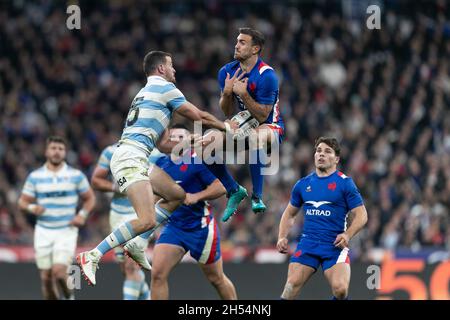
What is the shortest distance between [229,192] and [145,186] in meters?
1.62

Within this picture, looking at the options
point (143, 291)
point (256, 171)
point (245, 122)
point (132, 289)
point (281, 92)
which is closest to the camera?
point (245, 122)

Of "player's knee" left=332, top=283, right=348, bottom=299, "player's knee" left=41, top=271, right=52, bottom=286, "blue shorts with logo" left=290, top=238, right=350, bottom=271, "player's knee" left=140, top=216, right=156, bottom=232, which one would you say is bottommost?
"player's knee" left=332, top=283, right=348, bottom=299

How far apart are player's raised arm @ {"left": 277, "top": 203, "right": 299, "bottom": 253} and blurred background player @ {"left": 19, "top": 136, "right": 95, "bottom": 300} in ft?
11.8

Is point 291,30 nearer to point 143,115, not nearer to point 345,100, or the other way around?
point 345,100

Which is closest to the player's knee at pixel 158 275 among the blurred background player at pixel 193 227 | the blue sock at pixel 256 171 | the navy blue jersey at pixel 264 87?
the blurred background player at pixel 193 227

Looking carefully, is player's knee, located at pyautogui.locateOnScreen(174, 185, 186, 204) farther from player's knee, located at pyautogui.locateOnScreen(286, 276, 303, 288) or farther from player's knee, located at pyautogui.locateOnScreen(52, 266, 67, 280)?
player's knee, located at pyautogui.locateOnScreen(52, 266, 67, 280)

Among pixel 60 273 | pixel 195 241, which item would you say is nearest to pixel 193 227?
pixel 195 241

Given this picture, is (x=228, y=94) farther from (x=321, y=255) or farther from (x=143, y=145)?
(x=321, y=255)

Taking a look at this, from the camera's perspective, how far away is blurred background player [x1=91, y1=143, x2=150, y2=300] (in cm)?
1270

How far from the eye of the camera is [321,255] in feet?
34.4

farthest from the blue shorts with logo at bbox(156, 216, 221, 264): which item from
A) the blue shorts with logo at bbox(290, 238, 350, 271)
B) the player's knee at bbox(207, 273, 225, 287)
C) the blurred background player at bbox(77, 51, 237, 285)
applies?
the blue shorts with logo at bbox(290, 238, 350, 271)

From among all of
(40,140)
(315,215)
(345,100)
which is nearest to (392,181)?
(345,100)

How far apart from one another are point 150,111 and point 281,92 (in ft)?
39.3

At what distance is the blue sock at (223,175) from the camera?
11258 millimetres
